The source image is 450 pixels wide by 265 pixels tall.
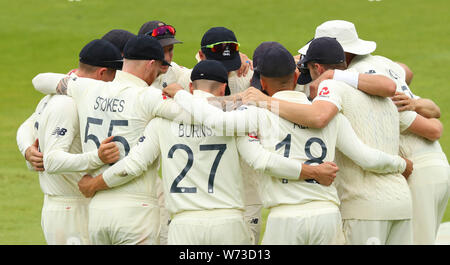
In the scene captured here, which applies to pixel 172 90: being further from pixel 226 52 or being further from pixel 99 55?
pixel 226 52

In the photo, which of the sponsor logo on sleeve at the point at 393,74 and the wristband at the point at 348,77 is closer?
the wristband at the point at 348,77

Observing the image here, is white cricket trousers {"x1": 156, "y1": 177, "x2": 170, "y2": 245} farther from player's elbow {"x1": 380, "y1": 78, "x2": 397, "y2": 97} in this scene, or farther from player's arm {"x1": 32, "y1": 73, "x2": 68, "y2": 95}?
Result: player's elbow {"x1": 380, "y1": 78, "x2": 397, "y2": 97}

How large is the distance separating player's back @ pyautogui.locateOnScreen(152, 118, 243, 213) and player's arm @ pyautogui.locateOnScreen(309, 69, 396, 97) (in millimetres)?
850

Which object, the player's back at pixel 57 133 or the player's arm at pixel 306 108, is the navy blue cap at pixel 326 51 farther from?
the player's back at pixel 57 133

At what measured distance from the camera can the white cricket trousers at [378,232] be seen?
5.46 metres

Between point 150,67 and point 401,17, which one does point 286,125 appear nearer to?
point 150,67

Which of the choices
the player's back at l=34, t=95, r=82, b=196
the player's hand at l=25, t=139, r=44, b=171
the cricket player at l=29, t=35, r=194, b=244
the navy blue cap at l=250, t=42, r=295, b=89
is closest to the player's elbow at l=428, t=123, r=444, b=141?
the navy blue cap at l=250, t=42, r=295, b=89

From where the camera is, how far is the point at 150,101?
5.42 meters

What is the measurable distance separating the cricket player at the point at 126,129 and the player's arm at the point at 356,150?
1.19 m

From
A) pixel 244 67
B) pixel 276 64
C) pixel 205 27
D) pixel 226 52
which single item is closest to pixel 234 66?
pixel 226 52

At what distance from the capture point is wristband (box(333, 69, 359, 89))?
5.44 metres

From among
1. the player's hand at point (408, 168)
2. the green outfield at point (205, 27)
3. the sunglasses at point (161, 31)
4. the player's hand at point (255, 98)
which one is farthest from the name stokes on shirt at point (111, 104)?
the green outfield at point (205, 27)

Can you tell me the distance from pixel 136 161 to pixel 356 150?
1.43 m

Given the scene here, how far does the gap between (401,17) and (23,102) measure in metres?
8.73
